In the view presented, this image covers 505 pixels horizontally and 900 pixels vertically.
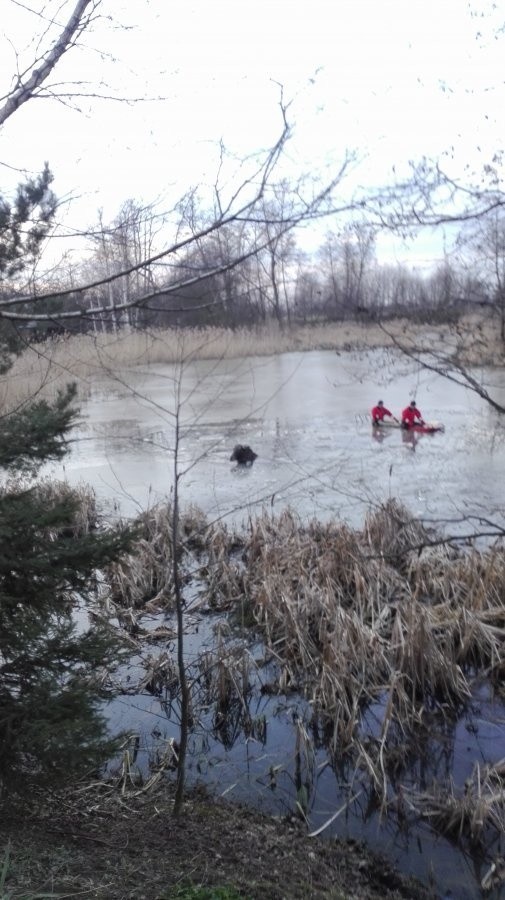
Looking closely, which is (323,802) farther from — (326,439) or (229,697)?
(326,439)

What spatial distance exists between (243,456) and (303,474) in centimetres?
174

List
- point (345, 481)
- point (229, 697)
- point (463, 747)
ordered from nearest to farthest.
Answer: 1. point (463, 747)
2. point (229, 697)
3. point (345, 481)

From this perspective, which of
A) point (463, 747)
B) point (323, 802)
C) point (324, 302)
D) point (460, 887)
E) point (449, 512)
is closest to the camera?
point (460, 887)

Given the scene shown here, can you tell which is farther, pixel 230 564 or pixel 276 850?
pixel 230 564

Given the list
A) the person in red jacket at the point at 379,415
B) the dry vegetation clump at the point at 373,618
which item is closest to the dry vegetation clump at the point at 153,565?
the dry vegetation clump at the point at 373,618

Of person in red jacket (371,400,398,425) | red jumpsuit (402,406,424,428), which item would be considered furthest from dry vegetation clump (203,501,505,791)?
person in red jacket (371,400,398,425)

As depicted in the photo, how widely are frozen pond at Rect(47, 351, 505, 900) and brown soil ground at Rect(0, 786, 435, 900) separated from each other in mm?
274

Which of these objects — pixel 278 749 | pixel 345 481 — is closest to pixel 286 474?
pixel 345 481

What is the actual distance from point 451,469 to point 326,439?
10.1ft

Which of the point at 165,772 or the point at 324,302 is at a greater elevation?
the point at 324,302

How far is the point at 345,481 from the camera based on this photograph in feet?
33.6

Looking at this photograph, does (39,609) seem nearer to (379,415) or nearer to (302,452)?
(302,452)

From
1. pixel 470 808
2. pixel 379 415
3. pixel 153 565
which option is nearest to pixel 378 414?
pixel 379 415

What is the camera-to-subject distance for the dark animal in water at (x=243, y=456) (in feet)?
38.8
